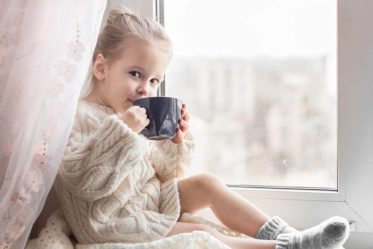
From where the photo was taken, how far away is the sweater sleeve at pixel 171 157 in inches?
42.8

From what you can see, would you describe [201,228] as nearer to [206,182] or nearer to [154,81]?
[206,182]

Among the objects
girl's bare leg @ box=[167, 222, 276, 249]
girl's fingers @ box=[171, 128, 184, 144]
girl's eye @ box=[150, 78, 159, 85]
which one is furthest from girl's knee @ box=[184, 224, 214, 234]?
girl's eye @ box=[150, 78, 159, 85]

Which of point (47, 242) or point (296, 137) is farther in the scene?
Answer: point (296, 137)

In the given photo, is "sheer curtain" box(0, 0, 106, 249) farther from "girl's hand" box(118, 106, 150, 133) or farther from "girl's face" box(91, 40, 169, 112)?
"girl's face" box(91, 40, 169, 112)

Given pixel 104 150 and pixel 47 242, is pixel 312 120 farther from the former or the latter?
pixel 47 242

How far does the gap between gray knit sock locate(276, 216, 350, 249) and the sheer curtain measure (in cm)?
44

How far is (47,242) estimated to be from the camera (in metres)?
0.85

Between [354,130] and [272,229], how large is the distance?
0.29m

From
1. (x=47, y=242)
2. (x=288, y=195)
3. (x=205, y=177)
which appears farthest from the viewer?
(x=288, y=195)

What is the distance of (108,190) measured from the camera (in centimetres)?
88

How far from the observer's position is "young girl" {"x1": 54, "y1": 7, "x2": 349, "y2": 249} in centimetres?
88

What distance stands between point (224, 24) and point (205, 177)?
1.35 feet

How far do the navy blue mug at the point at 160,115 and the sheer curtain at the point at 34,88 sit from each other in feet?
0.54

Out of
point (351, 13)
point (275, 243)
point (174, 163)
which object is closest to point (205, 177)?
point (174, 163)
